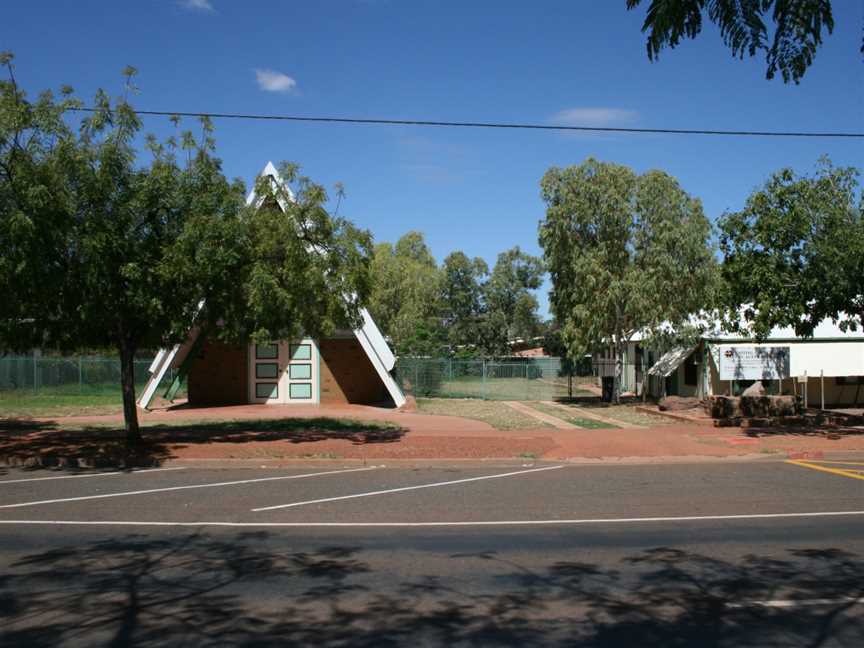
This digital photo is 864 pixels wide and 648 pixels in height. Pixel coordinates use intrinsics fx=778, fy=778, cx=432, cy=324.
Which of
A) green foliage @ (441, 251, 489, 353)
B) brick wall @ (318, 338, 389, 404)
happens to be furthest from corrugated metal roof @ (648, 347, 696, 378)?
green foliage @ (441, 251, 489, 353)

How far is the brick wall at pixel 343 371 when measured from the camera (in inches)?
1098

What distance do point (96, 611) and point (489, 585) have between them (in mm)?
3113

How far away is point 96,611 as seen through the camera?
19.2 ft

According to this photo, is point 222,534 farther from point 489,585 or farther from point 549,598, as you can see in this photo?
point 549,598

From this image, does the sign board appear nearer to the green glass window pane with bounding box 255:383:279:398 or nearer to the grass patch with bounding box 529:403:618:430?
the grass patch with bounding box 529:403:618:430

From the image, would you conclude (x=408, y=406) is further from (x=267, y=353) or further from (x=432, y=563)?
(x=432, y=563)

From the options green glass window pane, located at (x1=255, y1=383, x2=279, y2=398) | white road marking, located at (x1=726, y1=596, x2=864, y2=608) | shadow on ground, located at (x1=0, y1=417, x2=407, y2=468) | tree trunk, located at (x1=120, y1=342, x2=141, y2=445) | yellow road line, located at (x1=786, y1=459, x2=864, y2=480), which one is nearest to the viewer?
white road marking, located at (x1=726, y1=596, x2=864, y2=608)

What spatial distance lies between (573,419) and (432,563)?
16854mm

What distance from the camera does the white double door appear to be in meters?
27.7

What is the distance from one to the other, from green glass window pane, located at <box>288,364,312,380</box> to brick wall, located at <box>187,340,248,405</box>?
5.33 feet

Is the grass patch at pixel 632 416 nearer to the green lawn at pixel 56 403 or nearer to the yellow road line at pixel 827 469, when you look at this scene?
the yellow road line at pixel 827 469

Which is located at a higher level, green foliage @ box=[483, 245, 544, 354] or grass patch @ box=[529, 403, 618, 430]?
green foliage @ box=[483, 245, 544, 354]

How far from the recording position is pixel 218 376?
27656 mm

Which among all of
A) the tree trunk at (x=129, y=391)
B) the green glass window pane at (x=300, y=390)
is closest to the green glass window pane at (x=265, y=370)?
the green glass window pane at (x=300, y=390)
